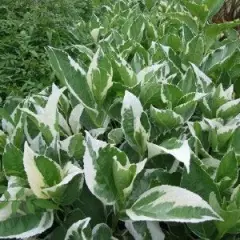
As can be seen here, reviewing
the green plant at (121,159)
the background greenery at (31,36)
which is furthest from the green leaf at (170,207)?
the background greenery at (31,36)

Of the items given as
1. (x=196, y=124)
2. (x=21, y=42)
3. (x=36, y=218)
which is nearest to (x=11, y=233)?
(x=36, y=218)

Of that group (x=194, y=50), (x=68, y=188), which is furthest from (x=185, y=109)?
(x=194, y=50)

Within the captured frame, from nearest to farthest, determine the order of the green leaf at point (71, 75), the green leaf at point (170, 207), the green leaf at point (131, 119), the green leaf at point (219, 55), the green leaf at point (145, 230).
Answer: the green leaf at point (170, 207)
the green leaf at point (145, 230)
the green leaf at point (131, 119)
the green leaf at point (71, 75)
the green leaf at point (219, 55)

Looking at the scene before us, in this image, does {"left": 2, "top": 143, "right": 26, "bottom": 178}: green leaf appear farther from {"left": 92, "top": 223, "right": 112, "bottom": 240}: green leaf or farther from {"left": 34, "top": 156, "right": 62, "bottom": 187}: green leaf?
{"left": 92, "top": 223, "right": 112, "bottom": 240}: green leaf

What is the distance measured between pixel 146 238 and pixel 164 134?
0.30 metres

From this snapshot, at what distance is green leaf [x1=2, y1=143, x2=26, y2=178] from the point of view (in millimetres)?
1081

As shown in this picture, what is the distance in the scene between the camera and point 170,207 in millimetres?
998

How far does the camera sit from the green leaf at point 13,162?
3.55 feet

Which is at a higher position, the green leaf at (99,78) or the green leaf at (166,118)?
the green leaf at (99,78)

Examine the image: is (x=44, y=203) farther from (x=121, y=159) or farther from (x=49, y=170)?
(x=121, y=159)

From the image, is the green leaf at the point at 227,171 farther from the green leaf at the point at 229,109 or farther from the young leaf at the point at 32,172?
the young leaf at the point at 32,172

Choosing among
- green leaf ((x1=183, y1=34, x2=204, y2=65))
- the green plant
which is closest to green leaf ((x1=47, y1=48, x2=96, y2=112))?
the green plant

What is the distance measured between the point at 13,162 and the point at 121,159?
0.26 m

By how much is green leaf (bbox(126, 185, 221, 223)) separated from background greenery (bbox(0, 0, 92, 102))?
3.04 ft
